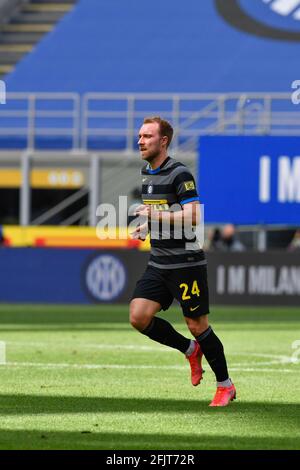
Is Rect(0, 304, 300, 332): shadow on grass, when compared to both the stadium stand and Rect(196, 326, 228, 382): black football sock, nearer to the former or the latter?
Rect(196, 326, 228, 382): black football sock

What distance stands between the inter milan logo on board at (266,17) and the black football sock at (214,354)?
25.5m

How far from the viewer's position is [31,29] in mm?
36469

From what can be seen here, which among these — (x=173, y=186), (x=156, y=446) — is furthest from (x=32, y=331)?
(x=156, y=446)

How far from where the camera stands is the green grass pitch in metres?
7.93

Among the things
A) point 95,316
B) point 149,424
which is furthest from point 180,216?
point 95,316

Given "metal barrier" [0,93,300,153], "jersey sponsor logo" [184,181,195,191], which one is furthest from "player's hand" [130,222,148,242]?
"metal barrier" [0,93,300,153]

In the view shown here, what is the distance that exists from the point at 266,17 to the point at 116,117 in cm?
694

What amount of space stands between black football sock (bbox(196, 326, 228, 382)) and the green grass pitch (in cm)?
28

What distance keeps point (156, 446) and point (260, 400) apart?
2849 millimetres

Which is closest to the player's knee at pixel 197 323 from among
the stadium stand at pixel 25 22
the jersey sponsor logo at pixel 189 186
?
the jersey sponsor logo at pixel 189 186

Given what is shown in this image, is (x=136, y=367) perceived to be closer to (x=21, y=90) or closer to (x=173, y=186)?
(x=173, y=186)

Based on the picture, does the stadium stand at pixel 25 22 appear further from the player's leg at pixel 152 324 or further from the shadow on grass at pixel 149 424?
the shadow on grass at pixel 149 424

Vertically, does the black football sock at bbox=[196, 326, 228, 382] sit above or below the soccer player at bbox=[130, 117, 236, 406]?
below

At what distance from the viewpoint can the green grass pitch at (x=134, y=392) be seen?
26.0ft
